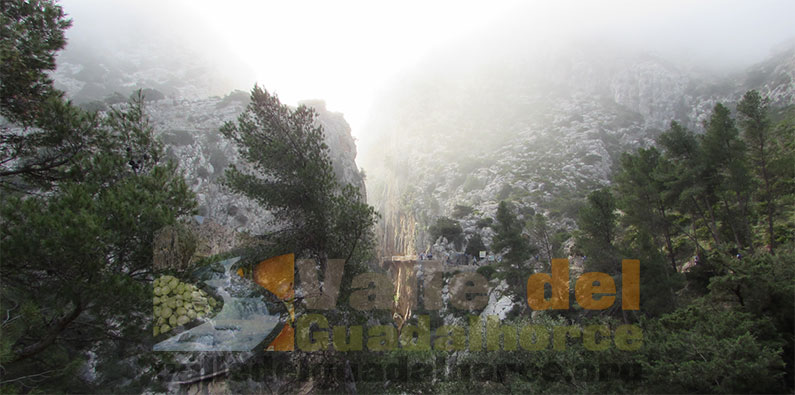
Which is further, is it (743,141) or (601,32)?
(601,32)

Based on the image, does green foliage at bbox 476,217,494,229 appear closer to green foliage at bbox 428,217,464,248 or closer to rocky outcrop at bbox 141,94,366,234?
green foliage at bbox 428,217,464,248

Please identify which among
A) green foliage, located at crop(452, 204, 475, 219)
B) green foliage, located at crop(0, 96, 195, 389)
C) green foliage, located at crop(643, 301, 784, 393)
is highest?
green foliage, located at crop(452, 204, 475, 219)

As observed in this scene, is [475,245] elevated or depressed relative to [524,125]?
depressed

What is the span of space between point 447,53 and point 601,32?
4011 centimetres

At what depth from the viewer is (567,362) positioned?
1058 cm

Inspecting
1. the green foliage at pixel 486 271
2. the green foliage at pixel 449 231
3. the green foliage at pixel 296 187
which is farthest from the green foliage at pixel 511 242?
the green foliage at pixel 449 231

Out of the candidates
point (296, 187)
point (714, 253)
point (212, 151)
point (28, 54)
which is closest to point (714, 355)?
point (714, 253)

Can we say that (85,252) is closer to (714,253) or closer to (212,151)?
(714,253)

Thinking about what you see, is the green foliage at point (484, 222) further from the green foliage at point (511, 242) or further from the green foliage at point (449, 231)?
the green foliage at point (511, 242)

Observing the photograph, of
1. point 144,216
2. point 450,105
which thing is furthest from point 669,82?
point 144,216

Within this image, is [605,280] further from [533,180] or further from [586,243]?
[533,180]

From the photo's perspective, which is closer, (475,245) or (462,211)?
(475,245)

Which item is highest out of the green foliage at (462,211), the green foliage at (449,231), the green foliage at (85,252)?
the green foliage at (462,211)

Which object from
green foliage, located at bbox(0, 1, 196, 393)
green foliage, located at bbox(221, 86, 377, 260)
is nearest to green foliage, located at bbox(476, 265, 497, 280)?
green foliage, located at bbox(221, 86, 377, 260)
